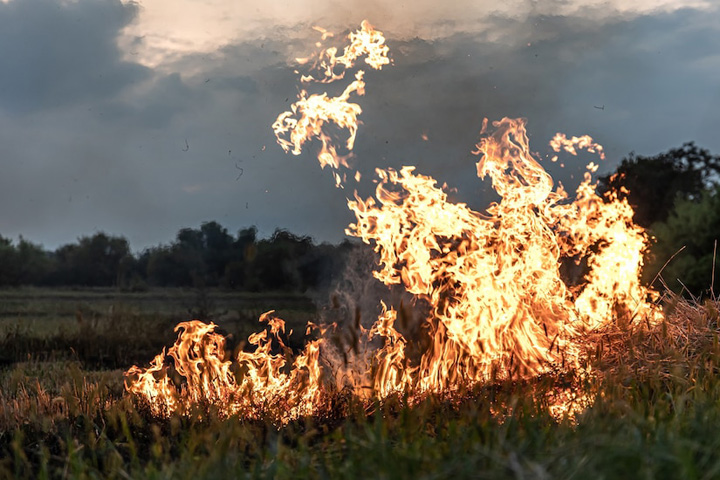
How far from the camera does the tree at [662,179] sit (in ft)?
113

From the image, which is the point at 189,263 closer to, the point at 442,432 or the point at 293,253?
the point at 293,253

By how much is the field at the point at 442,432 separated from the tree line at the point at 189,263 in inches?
358

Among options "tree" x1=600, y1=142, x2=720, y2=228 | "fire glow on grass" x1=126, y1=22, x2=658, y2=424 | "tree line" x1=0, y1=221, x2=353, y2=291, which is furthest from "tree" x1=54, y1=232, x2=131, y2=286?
"fire glow on grass" x1=126, y1=22, x2=658, y2=424

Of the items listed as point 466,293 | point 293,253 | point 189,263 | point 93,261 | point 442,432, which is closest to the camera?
point 442,432

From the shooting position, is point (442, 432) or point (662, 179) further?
point (662, 179)

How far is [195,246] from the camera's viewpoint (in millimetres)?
31781

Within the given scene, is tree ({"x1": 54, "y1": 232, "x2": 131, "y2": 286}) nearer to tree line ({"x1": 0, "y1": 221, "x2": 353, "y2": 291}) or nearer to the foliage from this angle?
tree line ({"x1": 0, "y1": 221, "x2": 353, "y2": 291})

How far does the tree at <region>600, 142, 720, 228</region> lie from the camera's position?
113ft

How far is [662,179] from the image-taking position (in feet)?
118

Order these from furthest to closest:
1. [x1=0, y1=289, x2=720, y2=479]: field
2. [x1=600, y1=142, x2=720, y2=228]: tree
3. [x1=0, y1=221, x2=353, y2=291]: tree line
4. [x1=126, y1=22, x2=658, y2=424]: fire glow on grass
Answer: [x1=600, y1=142, x2=720, y2=228]: tree → [x1=0, y1=221, x2=353, y2=291]: tree line → [x1=126, y1=22, x2=658, y2=424]: fire glow on grass → [x1=0, y1=289, x2=720, y2=479]: field

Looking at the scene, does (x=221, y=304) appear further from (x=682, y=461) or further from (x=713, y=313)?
(x=682, y=461)

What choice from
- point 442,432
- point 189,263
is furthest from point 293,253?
point 442,432

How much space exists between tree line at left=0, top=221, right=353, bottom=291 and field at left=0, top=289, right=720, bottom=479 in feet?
29.8

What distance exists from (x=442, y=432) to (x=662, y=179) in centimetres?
3341
